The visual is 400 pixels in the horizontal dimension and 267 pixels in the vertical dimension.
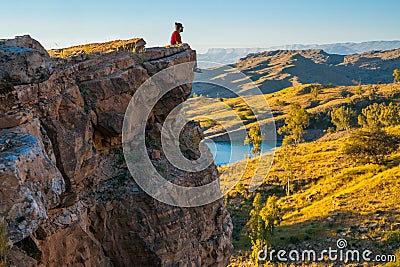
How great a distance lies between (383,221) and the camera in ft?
105

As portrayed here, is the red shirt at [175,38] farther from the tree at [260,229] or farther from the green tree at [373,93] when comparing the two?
the green tree at [373,93]

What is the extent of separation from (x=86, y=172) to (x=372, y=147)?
1834 inches

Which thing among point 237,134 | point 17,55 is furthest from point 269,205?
point 237,134

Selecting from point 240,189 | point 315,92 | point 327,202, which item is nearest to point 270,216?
point 327,202

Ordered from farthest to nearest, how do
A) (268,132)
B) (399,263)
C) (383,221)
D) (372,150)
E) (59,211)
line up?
1. (268,132)
2. (372,150)
3. (383,221)
4. (399,263)
5. (59,211)

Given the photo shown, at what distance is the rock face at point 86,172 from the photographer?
648cm

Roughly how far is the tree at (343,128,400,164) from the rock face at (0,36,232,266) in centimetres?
4098

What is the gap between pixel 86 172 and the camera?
929 centimetres

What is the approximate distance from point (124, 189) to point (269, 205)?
92.8 ft

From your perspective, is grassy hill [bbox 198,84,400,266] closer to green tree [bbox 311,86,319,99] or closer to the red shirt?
the red shirt

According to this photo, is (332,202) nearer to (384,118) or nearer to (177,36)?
(177,36)

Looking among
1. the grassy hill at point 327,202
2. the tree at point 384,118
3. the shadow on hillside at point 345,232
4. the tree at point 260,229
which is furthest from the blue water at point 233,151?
the tree at point 260,229

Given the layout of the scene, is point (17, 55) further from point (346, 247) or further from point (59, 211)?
point (346, 247)

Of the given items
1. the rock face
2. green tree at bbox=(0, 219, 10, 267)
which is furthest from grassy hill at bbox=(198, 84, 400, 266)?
green tree at bbox=(0, 219, 10, 267)
